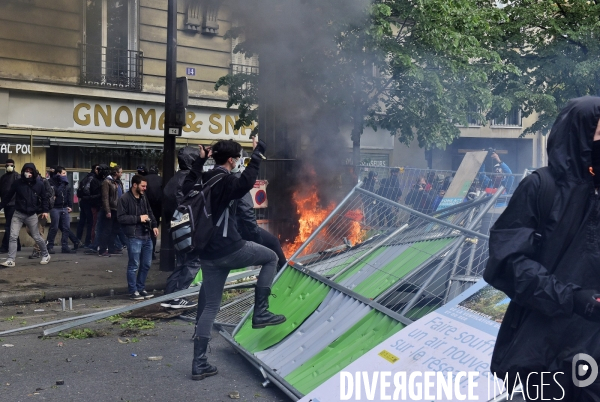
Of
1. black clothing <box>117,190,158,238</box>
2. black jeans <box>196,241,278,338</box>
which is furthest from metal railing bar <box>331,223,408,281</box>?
black clothing <box>117,190,158,238</box>

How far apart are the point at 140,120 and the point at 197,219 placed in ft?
34.7

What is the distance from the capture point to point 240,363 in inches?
199

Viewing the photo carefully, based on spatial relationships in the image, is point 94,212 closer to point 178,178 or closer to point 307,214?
point 307,214

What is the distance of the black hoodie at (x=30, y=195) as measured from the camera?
9.59 meters

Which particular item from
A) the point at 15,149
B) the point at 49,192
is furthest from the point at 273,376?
the point at 15,149

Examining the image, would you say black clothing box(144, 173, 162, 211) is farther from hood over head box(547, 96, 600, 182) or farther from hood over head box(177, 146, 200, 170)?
hood over head box(547, 96, 600, 182)

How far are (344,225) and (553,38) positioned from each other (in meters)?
11.5

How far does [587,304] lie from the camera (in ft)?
7.14

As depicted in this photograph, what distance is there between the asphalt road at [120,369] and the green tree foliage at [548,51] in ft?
34.3

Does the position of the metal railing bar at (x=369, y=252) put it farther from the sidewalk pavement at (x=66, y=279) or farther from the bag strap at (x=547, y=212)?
the sidewalk pavement at (x=66, y=279)

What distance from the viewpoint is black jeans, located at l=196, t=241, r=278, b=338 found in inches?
182

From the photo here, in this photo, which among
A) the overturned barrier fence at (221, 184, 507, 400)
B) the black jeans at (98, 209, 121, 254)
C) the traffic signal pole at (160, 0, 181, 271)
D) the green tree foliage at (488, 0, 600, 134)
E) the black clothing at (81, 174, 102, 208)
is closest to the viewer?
the overturned barrier fence at (221, 184, 507, 400)

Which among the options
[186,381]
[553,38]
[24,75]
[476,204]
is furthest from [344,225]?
[553,38]

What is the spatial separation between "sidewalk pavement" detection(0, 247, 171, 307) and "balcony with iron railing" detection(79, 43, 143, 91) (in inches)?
177
